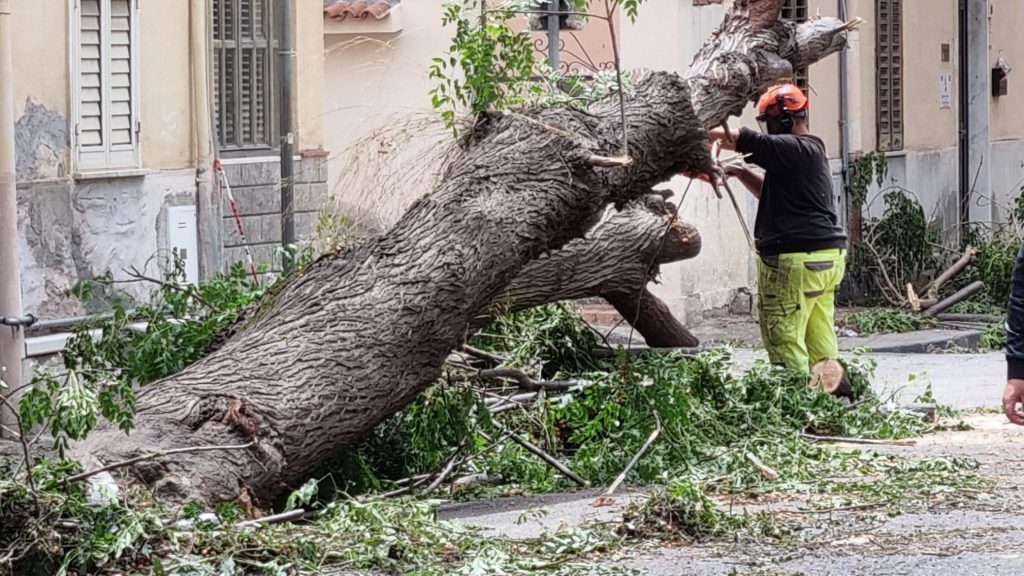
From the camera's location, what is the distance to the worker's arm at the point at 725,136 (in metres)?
9.41

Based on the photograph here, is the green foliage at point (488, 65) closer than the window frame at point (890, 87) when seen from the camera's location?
Yes

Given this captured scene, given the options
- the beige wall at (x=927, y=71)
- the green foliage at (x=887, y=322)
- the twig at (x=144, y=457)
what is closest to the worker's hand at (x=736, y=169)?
the twig at (x=144, y=457)

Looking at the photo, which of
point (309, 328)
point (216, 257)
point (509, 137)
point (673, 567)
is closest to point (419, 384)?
point (309, 328)

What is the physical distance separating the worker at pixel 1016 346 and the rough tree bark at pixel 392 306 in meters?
2.45

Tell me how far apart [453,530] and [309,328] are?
1.29 metres

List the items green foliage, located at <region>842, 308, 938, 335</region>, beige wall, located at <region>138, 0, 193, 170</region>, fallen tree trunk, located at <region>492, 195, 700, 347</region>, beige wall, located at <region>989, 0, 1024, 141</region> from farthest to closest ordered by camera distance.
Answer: beige wall, located at <region>989, 0, 1024, 141</region> < green foliage, located at <region>842, 308, 938, 335</region> < beige wall, located at <region>138, 0, 193, 170</region> < fallen tree trunk, located at <region>492, 195, 700, 347</region>

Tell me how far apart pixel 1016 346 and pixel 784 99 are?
489 cm

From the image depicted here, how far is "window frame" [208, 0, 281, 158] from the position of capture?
1498 cm

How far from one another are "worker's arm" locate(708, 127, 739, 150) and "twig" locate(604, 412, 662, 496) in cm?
158

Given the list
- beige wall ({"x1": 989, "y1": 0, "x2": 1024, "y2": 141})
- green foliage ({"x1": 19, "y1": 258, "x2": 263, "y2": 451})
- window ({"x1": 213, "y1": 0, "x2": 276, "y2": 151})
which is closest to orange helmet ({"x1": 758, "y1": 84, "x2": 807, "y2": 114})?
green foliage ({"x1": 19, "y1": 258, "x2": 263, "y2": 451})

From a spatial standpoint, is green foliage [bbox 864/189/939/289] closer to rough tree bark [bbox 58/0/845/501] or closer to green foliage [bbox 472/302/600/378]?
green foliage [bbox 472/302/600/378]

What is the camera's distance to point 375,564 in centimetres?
606

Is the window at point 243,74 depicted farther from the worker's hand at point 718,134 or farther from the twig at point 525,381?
the twig at point 525,381

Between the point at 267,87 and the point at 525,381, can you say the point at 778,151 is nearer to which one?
the point at 525,381
